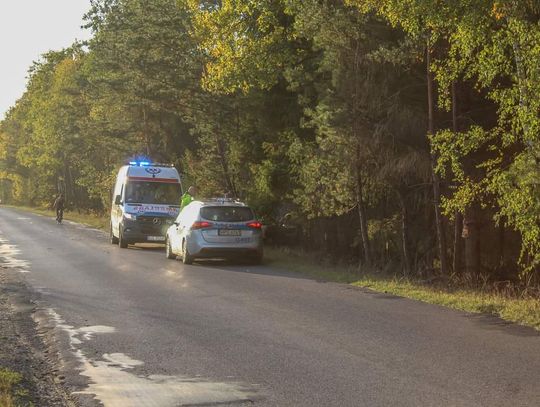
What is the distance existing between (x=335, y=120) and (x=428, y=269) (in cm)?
494

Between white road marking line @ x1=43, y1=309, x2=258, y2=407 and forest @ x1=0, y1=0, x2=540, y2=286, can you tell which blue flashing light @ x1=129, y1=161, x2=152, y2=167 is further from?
white road marking line @ x1=43, y1=309, x2=258, y2=407

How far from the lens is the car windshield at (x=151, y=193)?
26.7 meters

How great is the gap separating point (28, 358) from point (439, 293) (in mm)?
7790

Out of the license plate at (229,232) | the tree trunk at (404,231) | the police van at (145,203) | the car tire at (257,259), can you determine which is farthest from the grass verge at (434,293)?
the police van at (145,203)

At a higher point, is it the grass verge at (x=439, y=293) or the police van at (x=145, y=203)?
the police van at (x=145, y=203)

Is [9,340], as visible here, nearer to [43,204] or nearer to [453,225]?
[453,225]

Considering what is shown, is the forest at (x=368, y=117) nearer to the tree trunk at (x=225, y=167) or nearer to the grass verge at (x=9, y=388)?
the tree trunk at (x=225, y=167)

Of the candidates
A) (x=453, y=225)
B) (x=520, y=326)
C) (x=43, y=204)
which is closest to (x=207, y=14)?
(x=453, y=225)

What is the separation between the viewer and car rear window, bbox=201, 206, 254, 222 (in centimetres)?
1992

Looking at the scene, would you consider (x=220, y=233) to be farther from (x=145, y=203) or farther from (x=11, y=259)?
(x=145, y=203)

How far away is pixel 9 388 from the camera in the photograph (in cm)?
649

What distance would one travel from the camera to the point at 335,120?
1988 centimetres

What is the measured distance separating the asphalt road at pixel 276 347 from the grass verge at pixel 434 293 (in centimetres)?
42

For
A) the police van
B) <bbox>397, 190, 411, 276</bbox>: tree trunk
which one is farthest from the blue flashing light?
<bbox>397, 190, 411, 276</bbox>: tree trunk
